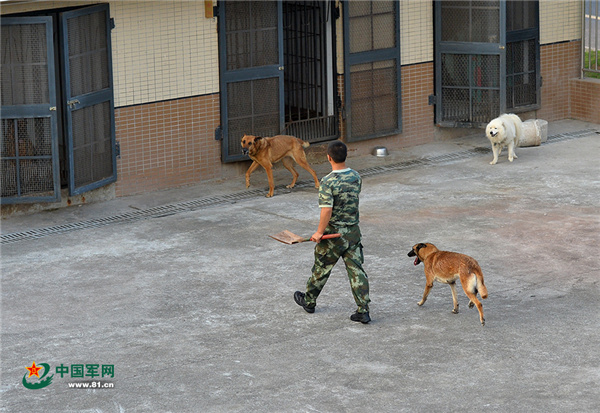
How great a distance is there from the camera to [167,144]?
13.6 m

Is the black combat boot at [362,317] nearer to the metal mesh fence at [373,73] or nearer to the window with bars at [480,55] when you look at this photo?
the metal mesh fence at [373,73]

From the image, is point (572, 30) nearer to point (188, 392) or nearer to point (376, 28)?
point (376, 28)

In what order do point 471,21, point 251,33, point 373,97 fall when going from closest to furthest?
point 251,33
point 373,97
point 471,21

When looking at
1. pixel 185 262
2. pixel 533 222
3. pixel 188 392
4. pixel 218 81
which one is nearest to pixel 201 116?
pixel 218 81

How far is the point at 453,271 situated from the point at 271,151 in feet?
16.7

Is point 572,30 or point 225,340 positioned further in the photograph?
point 572,30

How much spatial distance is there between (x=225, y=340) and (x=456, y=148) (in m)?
7.92

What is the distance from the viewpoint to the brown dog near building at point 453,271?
→ 854cm

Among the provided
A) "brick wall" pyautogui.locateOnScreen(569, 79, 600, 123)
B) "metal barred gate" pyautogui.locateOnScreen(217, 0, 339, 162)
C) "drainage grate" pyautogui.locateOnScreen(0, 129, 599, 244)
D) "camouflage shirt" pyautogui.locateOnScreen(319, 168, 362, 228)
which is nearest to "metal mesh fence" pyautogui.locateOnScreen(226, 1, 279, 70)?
"metal barred gate" pyautogui.locateOnScreen(217, 0, 339, 162)

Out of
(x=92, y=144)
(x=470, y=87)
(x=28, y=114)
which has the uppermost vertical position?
(x=470, y=87)

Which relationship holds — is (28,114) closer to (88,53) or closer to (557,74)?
(88,53)

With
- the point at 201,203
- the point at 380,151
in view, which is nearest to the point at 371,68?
Result: the point at 380,151

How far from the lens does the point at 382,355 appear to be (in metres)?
8.16

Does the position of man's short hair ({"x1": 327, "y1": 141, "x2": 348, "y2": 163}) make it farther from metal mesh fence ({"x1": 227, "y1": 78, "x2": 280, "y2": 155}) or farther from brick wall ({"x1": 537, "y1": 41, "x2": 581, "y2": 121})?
brick wall ({"x1": 537, "y1": 41, "x2": 581, "y2": 121})
